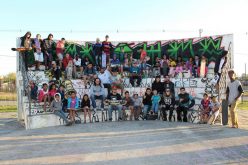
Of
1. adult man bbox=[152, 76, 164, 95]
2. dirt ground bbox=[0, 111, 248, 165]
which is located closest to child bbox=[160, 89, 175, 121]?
adult man bbox=[152, 76, 164, 95]

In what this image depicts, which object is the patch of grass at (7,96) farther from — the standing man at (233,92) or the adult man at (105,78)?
the standing man at (233,92)

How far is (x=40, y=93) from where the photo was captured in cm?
1562

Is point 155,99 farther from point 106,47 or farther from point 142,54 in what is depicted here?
point 106,47

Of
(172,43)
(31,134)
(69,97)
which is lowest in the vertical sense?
(31,134)

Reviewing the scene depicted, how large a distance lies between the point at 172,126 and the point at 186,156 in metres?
5.40

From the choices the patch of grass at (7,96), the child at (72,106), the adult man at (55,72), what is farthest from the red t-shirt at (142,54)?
the patch of grass at (7,96)

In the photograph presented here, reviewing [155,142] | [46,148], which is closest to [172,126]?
[155,142]

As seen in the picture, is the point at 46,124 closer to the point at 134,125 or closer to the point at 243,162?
the point at 134,125

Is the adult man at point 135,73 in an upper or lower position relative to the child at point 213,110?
upper

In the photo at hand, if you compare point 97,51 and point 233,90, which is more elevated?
point 97,51

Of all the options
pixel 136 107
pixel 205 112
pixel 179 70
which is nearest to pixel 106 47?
pixel 179 70

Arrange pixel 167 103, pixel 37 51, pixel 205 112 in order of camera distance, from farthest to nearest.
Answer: pixel 37 51
pixel 167 103
pixel 205 112

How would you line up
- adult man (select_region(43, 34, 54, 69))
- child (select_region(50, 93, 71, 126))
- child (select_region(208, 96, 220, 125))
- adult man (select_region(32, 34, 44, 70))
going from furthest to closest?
adult man (select_region(43, 34, 54, 69)) < adult man (select_region(32, 34, 44, 70)) < child (select_region(208, 96, 220, 125)) < child (select_region(50, 93, 71, 126))

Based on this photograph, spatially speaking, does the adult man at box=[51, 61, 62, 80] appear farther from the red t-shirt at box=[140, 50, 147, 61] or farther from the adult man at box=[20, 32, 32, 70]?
the red t-shirt at box=[140, 50, 147, 61]
